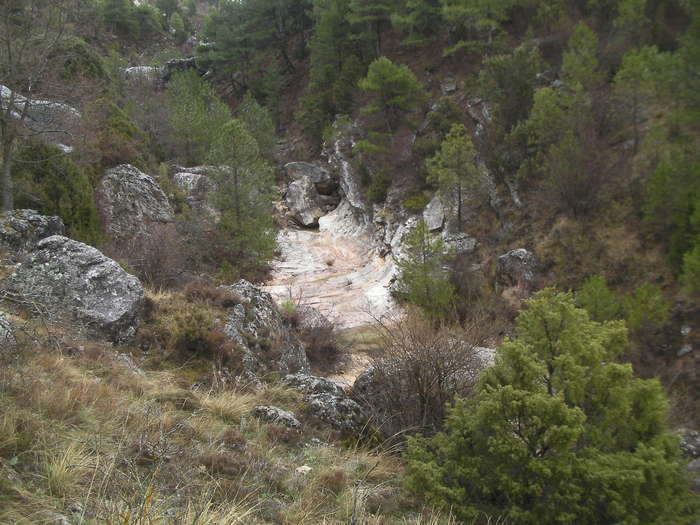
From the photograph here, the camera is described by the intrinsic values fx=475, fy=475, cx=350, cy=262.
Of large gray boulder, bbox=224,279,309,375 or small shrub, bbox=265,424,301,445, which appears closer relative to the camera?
small shrub, bbox=265,424,301,445

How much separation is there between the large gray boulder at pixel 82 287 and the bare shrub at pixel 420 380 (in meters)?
3.70

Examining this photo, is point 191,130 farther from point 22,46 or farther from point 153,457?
point 153,457

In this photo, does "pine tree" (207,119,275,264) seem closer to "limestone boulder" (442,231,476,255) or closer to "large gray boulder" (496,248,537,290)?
"limestone boulder" (442,231,476,255)

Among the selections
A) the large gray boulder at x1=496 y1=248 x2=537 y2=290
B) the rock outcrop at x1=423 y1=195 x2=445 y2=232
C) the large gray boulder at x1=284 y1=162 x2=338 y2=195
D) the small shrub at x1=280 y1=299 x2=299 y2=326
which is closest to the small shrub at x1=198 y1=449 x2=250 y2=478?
the small shrub at x1=280 y1=299 x2=299 y2=326

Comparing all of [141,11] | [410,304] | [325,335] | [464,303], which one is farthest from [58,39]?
[141,11]

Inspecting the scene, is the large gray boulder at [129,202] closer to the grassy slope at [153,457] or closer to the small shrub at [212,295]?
the small shrub at [212,295]

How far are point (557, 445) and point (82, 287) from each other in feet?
22.0

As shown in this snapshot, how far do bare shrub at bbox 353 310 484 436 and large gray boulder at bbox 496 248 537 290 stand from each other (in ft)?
34.1

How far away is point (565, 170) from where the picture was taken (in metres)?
16.0

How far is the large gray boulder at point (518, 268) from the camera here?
1622 centimetres

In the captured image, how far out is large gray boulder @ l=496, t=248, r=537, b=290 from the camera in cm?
1622

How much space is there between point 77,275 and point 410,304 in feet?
33.7

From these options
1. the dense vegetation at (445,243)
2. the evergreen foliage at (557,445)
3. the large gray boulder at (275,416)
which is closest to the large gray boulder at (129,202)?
the dense vegetation at (445,243)

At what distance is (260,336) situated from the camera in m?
8.27
